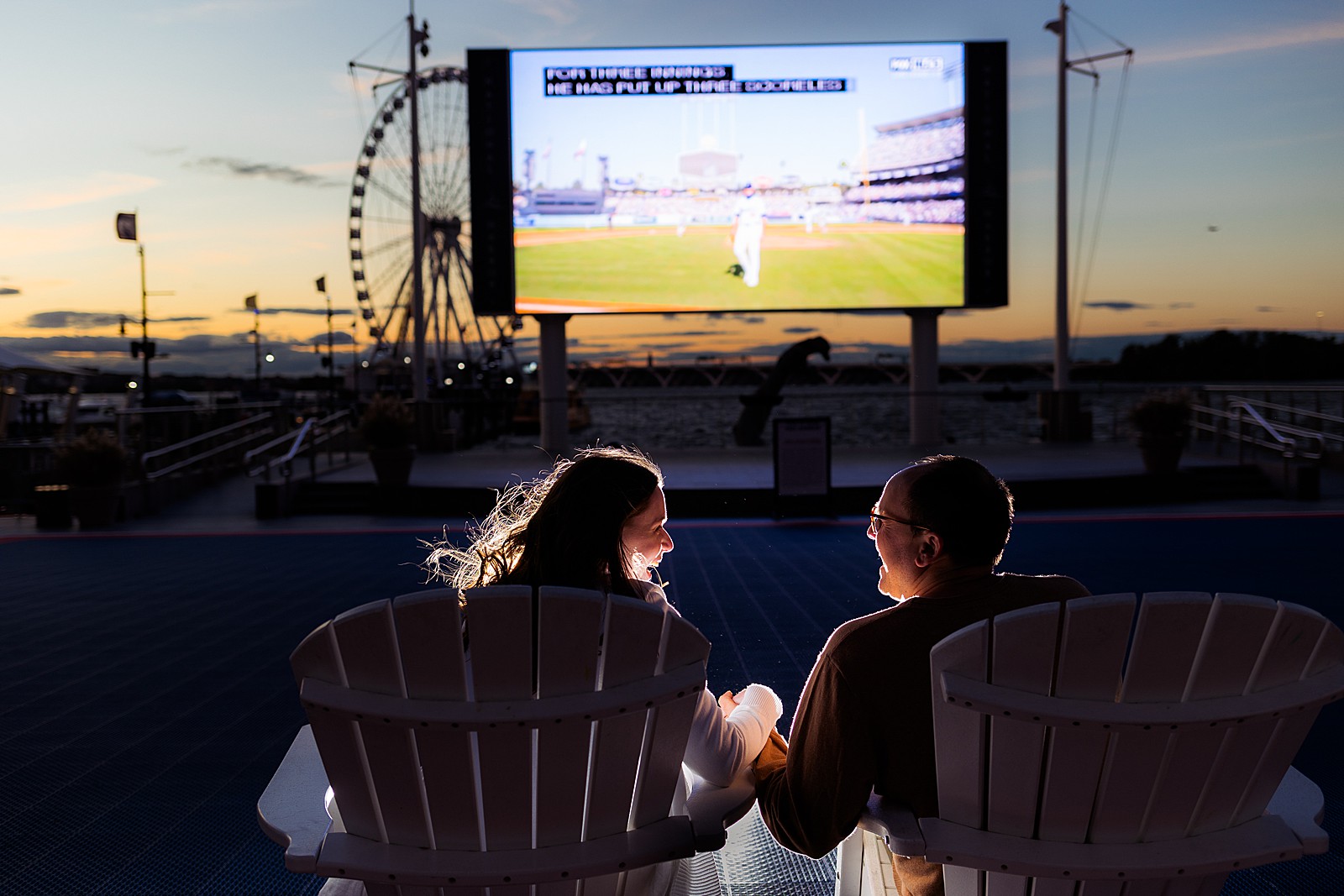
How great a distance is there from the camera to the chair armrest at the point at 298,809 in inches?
58.5

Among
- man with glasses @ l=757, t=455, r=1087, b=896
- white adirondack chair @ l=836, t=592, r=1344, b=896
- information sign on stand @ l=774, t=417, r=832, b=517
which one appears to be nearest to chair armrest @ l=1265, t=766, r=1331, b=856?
white adirondack chair @ l=836, t=592, r=1344, b=896

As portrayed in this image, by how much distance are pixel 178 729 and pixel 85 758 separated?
35 centimetres

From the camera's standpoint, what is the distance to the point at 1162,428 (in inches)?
428

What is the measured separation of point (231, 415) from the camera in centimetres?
1473

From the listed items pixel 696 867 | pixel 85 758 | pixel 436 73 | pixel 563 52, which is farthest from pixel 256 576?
pixel 436 73

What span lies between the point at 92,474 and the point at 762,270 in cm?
858

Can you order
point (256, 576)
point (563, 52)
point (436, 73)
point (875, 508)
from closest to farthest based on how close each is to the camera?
point (875, 508) → point (256, 576) → point (563, 52) → point (436, 73)

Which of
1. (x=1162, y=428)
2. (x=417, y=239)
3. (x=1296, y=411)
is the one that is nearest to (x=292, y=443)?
(x=417, y=239)

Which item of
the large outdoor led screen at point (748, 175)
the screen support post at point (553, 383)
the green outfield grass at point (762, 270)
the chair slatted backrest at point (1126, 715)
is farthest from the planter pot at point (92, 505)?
the chair slatted backrest at point (1126, 715)

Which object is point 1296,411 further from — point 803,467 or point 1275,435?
point 803,467

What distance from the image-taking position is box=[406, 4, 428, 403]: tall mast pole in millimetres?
16797

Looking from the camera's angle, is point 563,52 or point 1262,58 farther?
point 1262,58

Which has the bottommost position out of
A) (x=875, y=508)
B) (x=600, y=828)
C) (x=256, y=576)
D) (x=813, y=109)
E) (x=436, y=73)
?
(x=256, y=576)

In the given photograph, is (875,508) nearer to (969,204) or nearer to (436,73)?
(969,204)
